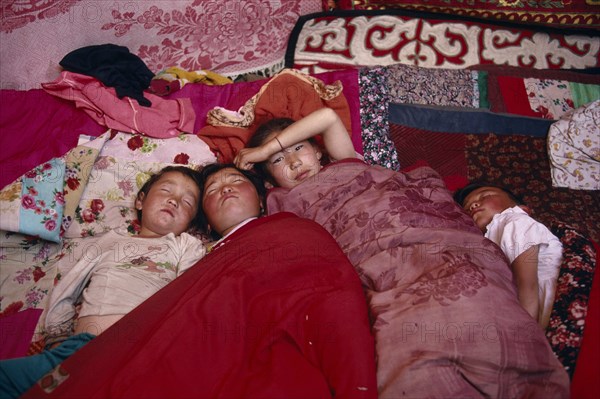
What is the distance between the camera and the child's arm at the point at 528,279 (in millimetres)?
1224

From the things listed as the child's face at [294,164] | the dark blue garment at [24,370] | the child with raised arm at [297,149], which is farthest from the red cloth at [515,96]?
the dark blue garment at [24,370]

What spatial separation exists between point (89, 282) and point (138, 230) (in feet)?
0.89

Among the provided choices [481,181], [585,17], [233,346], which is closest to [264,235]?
[233,346]

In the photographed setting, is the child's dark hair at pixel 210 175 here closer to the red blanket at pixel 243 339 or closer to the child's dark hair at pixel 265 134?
the child's dark hair at pixel 265 134

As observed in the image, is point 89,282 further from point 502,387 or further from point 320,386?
point 502,387

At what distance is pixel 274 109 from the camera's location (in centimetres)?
178

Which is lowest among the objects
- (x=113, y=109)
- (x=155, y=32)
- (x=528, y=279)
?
(x=528, y=279)

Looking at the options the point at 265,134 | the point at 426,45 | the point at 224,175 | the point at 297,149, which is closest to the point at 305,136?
the point at 297,149

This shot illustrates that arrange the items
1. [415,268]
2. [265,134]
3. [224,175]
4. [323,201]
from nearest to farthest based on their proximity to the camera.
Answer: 1. [415,268]
2. [323,201]
3. [224,175]
4. [265,134]

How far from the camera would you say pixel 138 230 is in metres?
1.59

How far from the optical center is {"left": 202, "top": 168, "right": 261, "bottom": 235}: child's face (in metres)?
1.49

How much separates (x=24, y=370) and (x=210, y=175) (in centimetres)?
81

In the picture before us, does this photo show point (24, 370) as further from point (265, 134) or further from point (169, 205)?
point (265, 134)

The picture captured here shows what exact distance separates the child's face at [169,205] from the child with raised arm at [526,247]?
95cm
